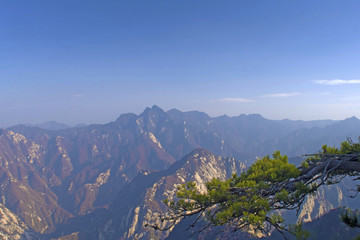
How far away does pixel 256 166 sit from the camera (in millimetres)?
17078

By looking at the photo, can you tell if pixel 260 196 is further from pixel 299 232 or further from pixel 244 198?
pixel 299 232

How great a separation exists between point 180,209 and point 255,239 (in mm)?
139697

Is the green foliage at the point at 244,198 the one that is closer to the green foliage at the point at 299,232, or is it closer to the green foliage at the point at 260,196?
the green foliage at the point at 260,196

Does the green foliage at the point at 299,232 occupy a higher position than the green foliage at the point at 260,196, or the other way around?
the green foliage at the point at 260,196

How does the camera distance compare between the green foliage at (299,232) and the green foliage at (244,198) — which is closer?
the green foliage at (299,232)

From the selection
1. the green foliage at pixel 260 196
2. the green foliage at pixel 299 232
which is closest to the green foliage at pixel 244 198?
the green foliage at pixel 260 196

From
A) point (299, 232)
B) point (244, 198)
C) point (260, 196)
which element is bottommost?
point (299, 232)

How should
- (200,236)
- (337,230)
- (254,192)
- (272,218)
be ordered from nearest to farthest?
1. (272,218)
2. (254,192)
3. (337,230)
4. (200,236)

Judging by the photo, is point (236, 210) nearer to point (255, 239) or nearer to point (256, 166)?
point (256, 166)

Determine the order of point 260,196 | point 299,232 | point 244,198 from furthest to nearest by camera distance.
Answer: point 244,198
point 260,196
point 299,232

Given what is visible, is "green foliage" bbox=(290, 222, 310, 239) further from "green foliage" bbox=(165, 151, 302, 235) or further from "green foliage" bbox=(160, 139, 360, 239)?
"green foliage" bbox=(165, 151, 302, 235)

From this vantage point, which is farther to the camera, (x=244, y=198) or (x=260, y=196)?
(x=244, y=198)

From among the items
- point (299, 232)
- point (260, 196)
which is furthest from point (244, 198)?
point (299, 232)

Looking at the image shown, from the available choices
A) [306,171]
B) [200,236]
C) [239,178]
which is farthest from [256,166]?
[200,236]
